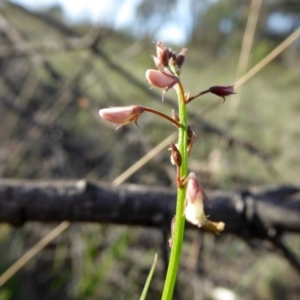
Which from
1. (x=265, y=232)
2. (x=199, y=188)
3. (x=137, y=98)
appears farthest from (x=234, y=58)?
(x=199, y=188)

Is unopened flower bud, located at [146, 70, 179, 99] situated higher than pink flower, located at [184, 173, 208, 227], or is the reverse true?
unopened flower bud, located at [146, 70, 179, 99]

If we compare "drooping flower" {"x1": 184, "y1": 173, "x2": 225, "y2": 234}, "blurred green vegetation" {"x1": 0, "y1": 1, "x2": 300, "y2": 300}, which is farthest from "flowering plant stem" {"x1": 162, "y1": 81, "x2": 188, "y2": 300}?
"blurred green vegetation" {"x1": 0, "y1": 1, "x2": 300, "y2": 300}

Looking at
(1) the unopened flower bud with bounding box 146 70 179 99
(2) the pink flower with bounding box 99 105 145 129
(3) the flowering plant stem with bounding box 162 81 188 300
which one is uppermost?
(1) the unopened flower bud with bounding box 146 70 179 99

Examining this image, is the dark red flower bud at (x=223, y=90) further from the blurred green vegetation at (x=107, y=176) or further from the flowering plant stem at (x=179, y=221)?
the blurred green vegetation at (x=107, y=176)

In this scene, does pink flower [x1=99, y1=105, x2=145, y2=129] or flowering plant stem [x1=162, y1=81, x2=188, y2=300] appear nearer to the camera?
flowering plant stem [x1=162, y1=81, x2=188, y2=300]

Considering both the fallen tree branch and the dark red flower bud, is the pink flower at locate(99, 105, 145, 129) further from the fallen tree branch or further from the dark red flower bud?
the fallen tree branch

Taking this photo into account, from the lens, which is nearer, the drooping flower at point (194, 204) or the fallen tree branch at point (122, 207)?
the drooping flower at point (194, 204)

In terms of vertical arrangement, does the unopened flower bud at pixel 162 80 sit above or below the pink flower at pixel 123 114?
above

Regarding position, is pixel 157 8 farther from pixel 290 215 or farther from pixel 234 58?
pixel 234 58

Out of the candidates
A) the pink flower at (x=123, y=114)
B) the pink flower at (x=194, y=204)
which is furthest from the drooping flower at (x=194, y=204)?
the pink flower at (x=123, y=114)
